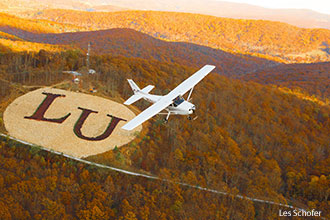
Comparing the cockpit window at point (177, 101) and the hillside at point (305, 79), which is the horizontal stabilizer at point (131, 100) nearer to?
the cockpit window at point (177, 101)

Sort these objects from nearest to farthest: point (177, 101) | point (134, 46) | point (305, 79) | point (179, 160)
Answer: point (177, 101) < point (179, 160) < point (305, 79) < point (134, 46)

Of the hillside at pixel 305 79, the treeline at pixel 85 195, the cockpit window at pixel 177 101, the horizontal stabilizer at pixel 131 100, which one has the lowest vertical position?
the treeline at pixel 85 195

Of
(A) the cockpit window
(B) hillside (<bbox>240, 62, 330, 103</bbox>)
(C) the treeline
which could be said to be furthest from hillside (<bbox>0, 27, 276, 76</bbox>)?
(C) the treeline

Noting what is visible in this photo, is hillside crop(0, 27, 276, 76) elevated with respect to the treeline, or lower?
elevated

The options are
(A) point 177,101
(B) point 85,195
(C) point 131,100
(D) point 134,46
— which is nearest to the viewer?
(B) point 85,195

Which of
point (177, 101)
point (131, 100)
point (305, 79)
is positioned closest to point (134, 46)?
point (305, 79)

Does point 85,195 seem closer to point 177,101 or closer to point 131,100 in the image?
point 131,100

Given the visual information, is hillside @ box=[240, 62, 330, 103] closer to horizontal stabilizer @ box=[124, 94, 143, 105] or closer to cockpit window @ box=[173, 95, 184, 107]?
cockpit window @ box=[173, 95, 184, 107]

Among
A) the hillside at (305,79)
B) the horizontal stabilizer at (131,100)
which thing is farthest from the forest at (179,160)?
the hillside at (305,79)

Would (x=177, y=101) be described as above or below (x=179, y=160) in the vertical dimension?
above
